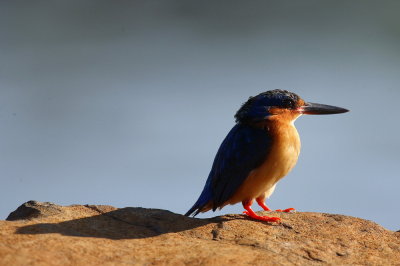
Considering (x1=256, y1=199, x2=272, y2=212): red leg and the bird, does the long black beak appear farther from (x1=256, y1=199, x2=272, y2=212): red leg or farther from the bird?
(x1=256, y1=199, x2=272, y2=212): red leg

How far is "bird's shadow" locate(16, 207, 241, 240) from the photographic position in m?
4.81

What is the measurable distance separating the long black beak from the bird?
145mm

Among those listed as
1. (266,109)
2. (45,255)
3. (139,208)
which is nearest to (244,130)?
(266,109)

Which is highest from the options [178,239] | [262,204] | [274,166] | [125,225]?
[274,166]

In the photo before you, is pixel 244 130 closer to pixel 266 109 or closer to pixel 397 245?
pixel 266 109

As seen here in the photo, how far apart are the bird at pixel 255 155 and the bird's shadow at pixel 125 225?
45cm

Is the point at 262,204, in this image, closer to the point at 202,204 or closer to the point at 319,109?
the point at 202,204

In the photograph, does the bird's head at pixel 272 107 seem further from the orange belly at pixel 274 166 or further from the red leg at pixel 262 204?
the red leg at pixel 262 204

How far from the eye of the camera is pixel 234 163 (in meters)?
6.39

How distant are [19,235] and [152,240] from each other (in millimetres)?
1061

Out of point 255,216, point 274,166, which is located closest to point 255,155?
point 274,166

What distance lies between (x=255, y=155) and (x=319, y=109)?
1.34 meters

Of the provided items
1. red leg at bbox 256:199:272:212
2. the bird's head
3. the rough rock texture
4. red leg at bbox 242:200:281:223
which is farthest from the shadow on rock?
the bird's head

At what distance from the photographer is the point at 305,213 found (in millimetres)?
6492
